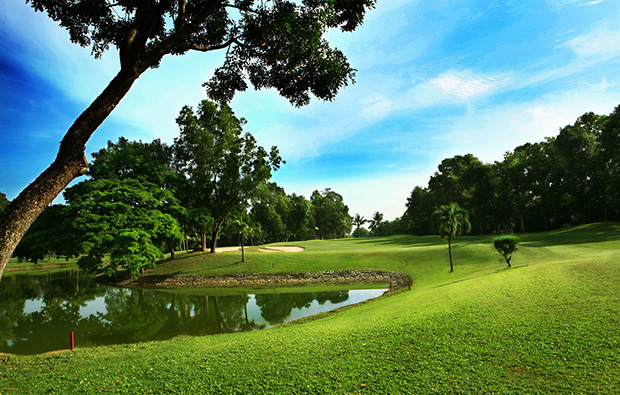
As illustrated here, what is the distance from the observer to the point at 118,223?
26.6m

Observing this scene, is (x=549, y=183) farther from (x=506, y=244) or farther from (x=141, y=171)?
(x=141, y=171)

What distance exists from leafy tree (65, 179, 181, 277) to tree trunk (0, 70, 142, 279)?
78.6 ft

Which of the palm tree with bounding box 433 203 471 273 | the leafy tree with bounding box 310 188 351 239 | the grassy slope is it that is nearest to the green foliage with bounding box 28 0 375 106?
the grassy slope

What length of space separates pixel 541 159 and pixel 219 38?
57307mm

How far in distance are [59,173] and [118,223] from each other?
25741 millimetres

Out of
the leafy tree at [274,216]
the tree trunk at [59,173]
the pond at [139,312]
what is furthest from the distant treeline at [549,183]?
the tree trunk at [59,173]

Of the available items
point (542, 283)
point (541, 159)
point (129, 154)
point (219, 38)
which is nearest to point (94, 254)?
point (129, 154)

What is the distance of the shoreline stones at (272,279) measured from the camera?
87.4ft

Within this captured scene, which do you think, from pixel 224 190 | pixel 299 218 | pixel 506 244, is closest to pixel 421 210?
pixel 299 218

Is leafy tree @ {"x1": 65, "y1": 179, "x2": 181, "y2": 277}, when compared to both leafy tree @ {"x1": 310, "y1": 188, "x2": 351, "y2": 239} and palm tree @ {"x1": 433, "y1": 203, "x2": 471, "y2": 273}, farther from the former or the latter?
leafy tree @ {"x1": 310, "y1": 188, "x2": 351, "y2": 239}

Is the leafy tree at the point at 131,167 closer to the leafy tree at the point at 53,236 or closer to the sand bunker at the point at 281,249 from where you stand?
the leafy tree at the point at 53,236

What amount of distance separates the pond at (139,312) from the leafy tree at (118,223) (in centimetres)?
312

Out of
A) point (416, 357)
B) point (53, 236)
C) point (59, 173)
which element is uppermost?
point (59, 173)

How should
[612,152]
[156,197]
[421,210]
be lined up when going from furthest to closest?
[421,210] → [612,152] → [156,197]
